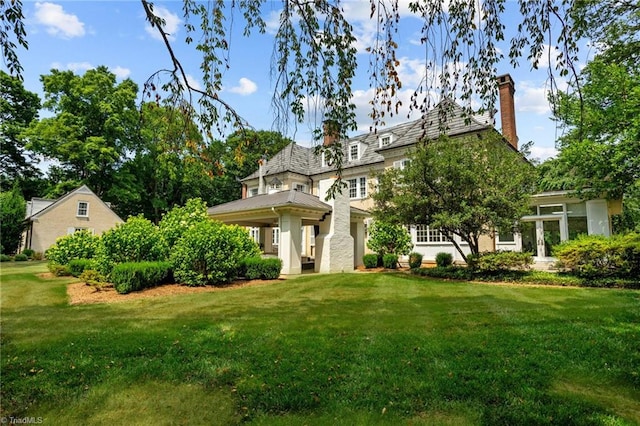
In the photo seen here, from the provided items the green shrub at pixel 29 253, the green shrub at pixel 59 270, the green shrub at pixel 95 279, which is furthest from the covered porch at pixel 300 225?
the green shrub at pixel 29 253

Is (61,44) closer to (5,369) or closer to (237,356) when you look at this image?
(5,369)

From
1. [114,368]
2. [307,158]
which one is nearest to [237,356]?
[114,368]

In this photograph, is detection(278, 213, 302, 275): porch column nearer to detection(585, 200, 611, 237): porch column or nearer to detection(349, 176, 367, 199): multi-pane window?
detection(349, 176, 367, 199): multi-pane window

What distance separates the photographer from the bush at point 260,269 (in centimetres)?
1273

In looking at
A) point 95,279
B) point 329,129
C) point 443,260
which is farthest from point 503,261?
point 95,279

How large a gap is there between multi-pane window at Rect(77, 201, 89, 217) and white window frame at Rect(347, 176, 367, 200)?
2271cm

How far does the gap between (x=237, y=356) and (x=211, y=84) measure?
3566mm

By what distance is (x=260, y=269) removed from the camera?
42.0ft

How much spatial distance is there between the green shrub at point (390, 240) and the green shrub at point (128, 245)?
11437mm

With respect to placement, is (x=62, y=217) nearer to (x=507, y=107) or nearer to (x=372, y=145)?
(x=372, y=145)

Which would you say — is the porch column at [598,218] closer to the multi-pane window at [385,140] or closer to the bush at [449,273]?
the bush at [449,273]

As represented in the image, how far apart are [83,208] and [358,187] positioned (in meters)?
23.6

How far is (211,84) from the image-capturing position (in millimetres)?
3852

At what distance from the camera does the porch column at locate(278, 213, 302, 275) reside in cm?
1477
